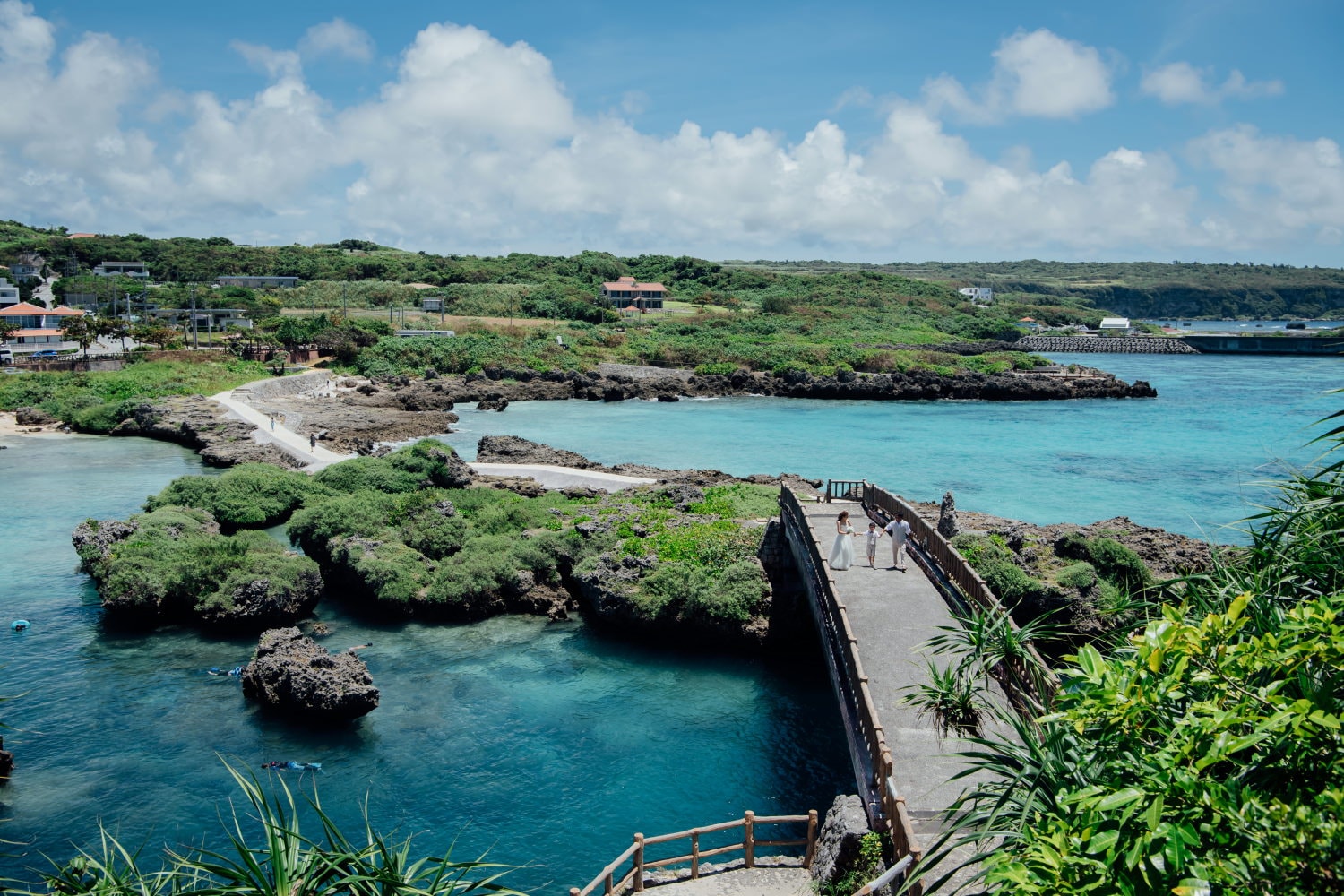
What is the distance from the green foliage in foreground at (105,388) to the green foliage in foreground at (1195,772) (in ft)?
222

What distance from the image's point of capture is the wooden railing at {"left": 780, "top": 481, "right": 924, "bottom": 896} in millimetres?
12898

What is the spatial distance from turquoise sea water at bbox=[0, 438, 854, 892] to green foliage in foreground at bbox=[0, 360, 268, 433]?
37.2 meters

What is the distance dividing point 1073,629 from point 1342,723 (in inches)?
885

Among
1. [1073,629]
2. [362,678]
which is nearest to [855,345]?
[1073,629]

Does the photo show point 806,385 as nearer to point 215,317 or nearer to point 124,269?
point 215,317

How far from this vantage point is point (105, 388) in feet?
227

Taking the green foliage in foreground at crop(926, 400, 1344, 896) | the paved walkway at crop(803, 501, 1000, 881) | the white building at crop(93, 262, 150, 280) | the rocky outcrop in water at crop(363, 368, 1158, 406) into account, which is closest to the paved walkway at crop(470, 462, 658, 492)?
the paved walkway at crop(803, 501, 1000, 881)

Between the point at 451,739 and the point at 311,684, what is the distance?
3.69m

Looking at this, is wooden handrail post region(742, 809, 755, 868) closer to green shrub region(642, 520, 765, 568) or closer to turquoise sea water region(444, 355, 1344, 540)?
green shrub region(642, 520, 765, 568)

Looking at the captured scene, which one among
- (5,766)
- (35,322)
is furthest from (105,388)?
(5,766)

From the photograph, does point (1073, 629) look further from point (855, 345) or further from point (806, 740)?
point (855, 345)

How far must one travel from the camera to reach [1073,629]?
2777cm

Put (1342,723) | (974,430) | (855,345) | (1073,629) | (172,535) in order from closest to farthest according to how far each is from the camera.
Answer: (1342,723) < (1073,629) < (172,535) < (974,430) < (855,345)

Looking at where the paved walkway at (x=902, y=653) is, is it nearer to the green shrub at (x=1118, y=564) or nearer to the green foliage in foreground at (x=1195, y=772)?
the green foliage in foreground at (x=1195, y=772)
